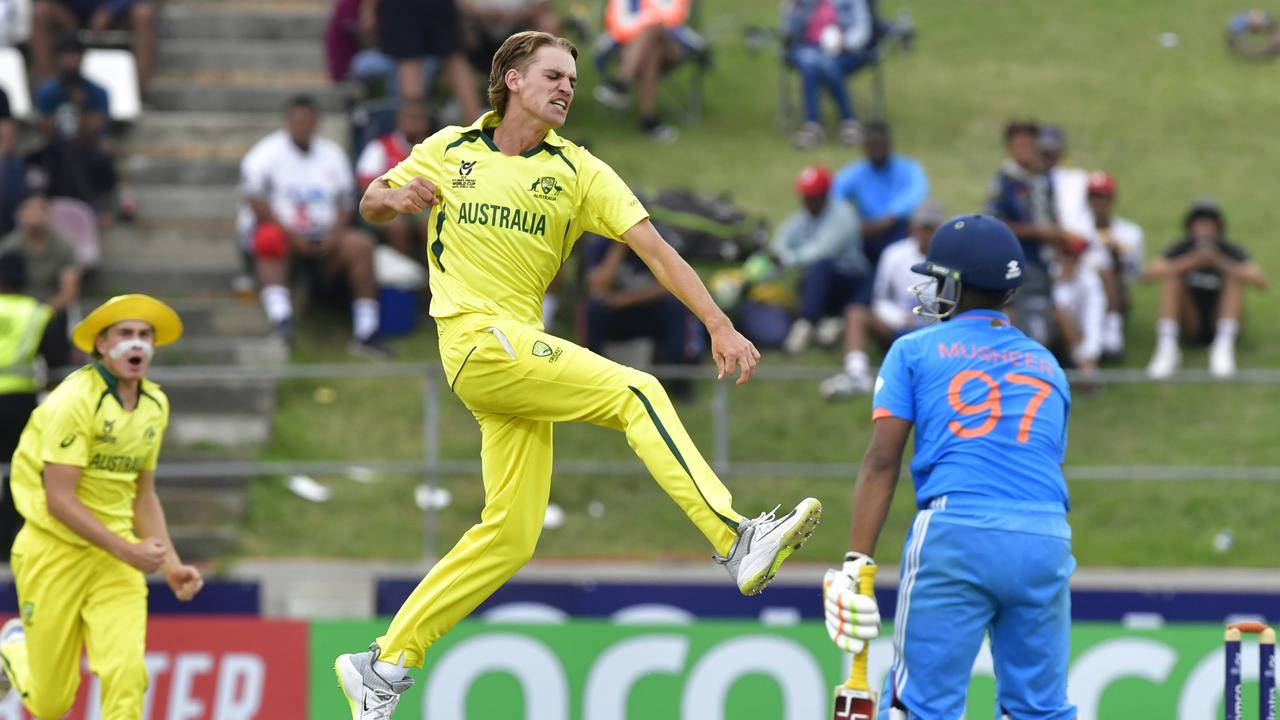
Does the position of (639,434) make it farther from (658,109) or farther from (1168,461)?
(658,109)

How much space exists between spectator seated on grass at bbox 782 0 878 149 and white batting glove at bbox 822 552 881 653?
41.0 ft

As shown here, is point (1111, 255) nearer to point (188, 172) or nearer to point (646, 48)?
point (646, 48)

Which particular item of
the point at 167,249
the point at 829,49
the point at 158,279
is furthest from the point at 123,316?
the point at 829,49

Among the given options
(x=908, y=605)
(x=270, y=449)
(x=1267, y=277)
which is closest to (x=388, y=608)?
(x=270, y=449)

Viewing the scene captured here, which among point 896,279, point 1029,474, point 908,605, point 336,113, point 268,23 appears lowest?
point 908,605

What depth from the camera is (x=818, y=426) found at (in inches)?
571

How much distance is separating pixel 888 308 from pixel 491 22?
5.42 metres

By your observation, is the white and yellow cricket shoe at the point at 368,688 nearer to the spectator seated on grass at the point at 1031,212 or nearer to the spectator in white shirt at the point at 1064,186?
the spectator seated on grass at the point at 1031,212

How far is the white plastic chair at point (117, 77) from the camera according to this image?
1678 centimetres

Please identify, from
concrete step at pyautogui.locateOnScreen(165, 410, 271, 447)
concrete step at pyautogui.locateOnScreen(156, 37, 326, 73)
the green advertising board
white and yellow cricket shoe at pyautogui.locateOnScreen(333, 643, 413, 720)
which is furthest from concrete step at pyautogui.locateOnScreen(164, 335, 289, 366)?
white and yellow cricket shoe at pyautogui.locateOnScreen(333, 643, 413, 720)

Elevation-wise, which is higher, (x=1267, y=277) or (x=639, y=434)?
(x=1267, y=277)

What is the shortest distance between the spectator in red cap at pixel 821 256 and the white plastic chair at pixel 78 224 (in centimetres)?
561

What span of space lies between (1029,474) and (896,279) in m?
7.71

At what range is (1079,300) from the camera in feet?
48.5
